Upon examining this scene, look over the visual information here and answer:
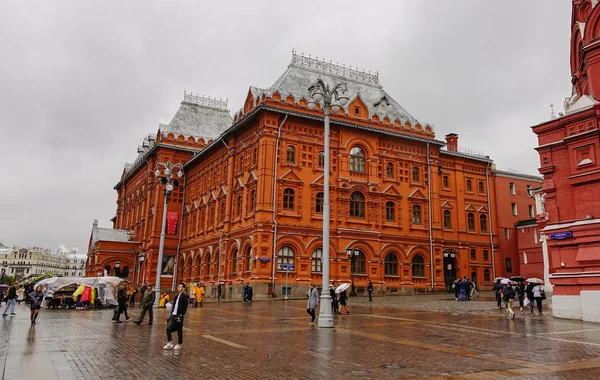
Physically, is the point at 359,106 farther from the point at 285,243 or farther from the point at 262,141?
the point at 285,243

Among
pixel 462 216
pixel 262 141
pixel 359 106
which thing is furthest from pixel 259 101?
pixel 462 216

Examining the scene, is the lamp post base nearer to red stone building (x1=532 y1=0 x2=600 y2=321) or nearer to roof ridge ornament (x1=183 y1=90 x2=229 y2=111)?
red stone building (x1=532 y1=0 x2=600 y2=321)

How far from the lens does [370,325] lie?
58.6 feet

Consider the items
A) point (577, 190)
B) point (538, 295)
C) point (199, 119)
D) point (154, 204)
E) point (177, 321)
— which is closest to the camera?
point (177, 321)

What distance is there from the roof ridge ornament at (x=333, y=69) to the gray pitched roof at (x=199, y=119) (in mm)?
18546

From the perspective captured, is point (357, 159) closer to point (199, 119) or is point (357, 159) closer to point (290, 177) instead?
point (290, 177)

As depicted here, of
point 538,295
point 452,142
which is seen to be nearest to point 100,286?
point 538,295

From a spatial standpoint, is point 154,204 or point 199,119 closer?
point 154,204

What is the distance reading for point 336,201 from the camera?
4056 centimetres

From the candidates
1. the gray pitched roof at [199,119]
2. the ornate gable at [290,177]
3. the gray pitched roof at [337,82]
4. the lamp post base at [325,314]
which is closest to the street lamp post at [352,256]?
the ornate gable at [290,177]

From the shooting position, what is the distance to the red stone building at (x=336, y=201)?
38.7 meters

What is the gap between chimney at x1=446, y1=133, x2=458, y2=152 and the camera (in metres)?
52.7

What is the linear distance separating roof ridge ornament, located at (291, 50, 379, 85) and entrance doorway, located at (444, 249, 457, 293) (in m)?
19.2

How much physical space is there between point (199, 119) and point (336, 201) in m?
29.0
